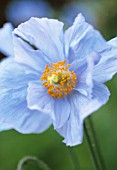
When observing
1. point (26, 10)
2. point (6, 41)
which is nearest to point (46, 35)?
point (6, 41)

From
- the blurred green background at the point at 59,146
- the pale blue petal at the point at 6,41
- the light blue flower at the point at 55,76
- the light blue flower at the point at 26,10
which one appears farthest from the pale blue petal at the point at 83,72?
the light blue flower at the point at 26,10

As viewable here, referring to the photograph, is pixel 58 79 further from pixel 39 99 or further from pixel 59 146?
pixel 59 146

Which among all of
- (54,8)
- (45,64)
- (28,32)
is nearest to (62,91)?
(45,64)

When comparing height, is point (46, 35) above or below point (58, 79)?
above

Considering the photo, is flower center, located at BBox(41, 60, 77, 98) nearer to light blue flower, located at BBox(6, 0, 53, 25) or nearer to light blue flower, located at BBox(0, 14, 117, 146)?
light blue flower, located at BBox(0, 14, 117, 146)

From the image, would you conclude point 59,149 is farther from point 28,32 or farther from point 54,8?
point 54,8

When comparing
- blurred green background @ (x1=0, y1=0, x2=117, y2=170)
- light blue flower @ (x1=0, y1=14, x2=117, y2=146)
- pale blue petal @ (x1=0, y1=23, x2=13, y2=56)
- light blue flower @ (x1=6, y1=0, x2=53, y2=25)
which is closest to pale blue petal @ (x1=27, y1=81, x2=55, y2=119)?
light blue flower @ (x1=0, y1=14, x2=117, y2=146)
